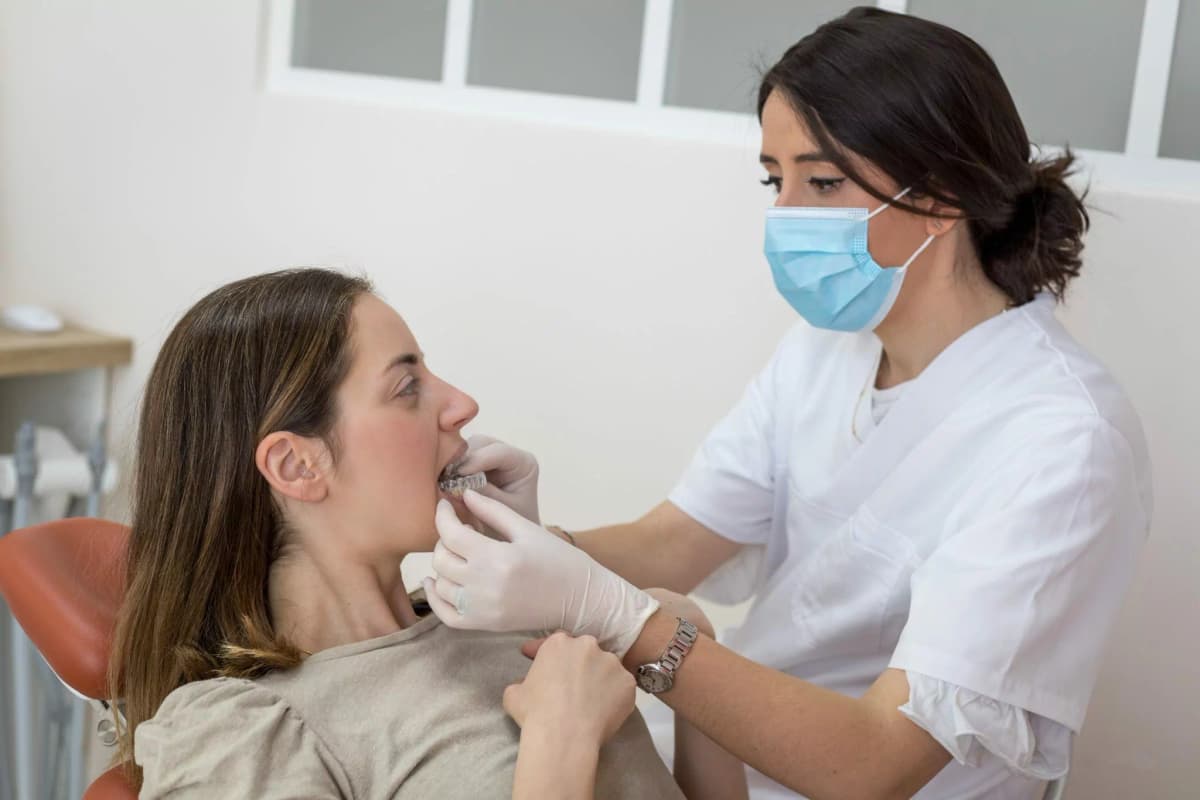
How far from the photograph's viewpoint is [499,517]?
1.36 meters

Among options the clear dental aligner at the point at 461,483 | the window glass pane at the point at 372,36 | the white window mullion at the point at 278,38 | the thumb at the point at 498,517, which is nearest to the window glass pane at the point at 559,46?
the window glass pane at the point at 372,36

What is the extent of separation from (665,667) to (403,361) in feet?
1.44

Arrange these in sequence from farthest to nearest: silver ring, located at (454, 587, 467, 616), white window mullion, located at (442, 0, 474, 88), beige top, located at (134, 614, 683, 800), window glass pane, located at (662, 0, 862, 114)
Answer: white window mullion, located at (442, 0, 474, 88) < window glass pane, located at (662, 0, 862, 114) < silver ring, located at (454, 587, 467, 616) < beige top, located at (134, 614, 683, 800)

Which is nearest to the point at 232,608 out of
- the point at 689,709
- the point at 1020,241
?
the point at 689,709

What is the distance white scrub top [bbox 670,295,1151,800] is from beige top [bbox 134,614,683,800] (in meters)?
0.34

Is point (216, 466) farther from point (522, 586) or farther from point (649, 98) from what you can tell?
point (649, 98)

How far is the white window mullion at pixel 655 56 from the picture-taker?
7.66ft

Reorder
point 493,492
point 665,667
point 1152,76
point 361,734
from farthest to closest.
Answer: point 1152,76
point 493,492
point 665,667
point 361,734

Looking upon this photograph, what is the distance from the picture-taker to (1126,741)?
1979 mm

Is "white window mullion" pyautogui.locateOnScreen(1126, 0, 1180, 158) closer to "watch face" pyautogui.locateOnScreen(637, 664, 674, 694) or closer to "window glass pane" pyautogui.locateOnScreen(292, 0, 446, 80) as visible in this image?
"watch face" pyautogui.locateOnScreen(637, 664, 674, 694)

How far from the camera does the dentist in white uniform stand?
138cm

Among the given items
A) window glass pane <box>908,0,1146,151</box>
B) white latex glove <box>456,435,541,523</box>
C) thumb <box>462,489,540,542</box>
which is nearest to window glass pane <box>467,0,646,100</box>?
window glass pane <box>908,0,1146,151</box>

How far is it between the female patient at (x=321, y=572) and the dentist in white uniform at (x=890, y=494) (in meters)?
0.09

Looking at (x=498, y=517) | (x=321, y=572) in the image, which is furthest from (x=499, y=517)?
(x=321, y=572)
